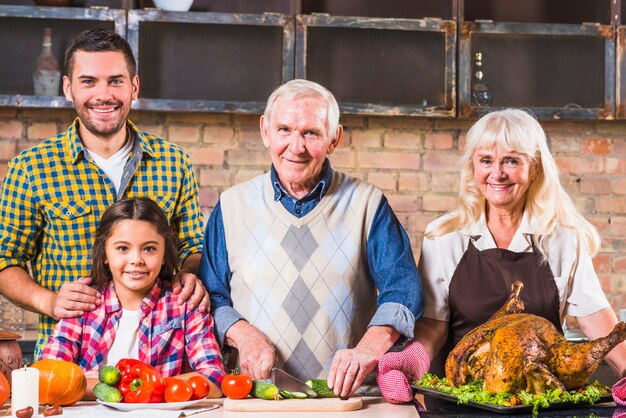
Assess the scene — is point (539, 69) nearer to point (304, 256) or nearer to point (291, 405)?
point (304, 256)

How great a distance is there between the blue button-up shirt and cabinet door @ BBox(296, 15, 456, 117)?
1493 mm

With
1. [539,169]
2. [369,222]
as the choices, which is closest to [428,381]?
[369,222]

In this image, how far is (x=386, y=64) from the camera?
4.32 meters

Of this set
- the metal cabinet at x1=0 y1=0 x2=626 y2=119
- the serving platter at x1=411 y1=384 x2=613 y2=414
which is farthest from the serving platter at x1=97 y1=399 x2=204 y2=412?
the metal cabinet at x1=0 y1=0 x2=626 y2=119

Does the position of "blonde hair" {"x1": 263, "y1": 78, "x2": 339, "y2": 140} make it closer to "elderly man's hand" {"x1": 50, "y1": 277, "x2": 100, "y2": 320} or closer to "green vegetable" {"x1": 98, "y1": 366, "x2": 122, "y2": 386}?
"elderly man's hand" {"x1": 50, "y1": 277, "x2": 100, "y2": 320}

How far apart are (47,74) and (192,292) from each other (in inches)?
72.1

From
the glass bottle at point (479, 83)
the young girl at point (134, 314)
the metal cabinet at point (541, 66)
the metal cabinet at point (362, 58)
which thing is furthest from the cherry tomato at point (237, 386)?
the glass bottle at point (479, 83)

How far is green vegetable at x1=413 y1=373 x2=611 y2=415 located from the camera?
7.41 ft

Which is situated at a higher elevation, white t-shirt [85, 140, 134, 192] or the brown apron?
white t-shirt [85, 140, 134, 192]

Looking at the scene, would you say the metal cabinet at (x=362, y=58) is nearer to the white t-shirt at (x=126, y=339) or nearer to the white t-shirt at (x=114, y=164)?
the white t-shirt at (x=114, y=164)

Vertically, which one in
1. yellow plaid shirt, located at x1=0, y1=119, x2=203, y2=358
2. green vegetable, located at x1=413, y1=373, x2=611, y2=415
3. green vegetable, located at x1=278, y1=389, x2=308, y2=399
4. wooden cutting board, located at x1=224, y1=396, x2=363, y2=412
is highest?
yellow plaid shirt, located at x1=0, y1=119, x2=203, y2=358

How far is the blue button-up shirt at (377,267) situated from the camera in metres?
2.62

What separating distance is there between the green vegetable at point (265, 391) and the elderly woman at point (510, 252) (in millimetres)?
536

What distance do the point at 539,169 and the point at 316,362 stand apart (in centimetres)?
87
